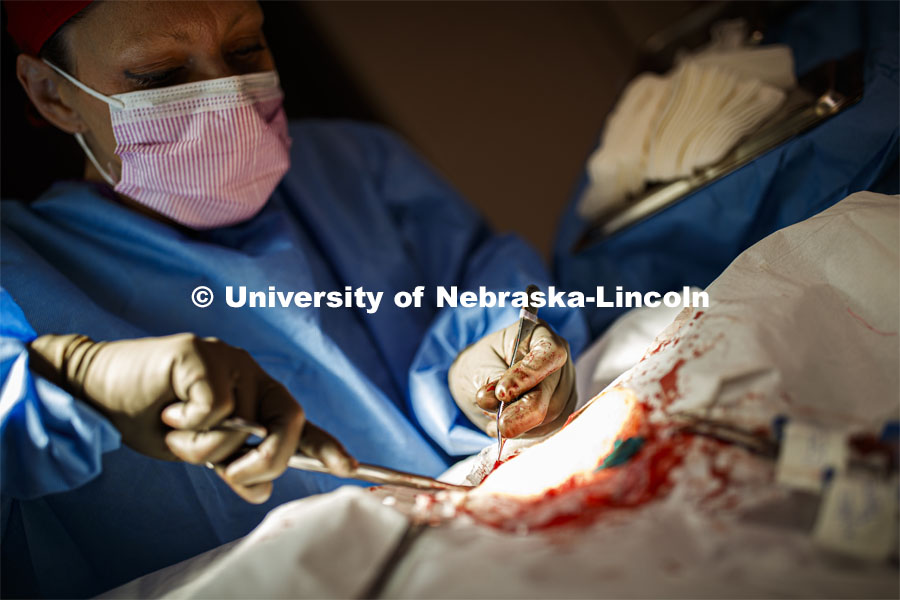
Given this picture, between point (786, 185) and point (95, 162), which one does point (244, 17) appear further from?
point (786, 185)

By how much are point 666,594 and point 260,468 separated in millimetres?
451

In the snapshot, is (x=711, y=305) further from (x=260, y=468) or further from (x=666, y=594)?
(x=260, y=468)

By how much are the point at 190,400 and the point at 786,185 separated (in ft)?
3.55

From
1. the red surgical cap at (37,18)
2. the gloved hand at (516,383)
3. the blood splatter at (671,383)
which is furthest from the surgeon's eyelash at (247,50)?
the blood splatter at (671,383)

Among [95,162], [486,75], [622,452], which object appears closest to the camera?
[622,452]

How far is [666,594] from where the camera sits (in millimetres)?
538

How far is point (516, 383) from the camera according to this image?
865 millimetres

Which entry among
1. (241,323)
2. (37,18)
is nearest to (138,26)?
(37,18)

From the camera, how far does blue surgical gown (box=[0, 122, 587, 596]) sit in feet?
2.91

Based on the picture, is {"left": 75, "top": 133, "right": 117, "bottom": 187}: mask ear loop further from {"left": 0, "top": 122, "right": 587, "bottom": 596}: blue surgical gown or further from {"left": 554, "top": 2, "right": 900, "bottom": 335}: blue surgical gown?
{"left": 554, "top": 2, "right": 900, "bottom": 335}: blue surgical gown

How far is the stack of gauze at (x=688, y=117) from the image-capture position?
1146 millimetres

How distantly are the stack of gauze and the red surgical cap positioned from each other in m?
1.01

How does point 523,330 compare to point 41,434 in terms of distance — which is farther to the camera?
point 523,330

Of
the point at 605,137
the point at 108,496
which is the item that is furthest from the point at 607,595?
the point at 605,137
